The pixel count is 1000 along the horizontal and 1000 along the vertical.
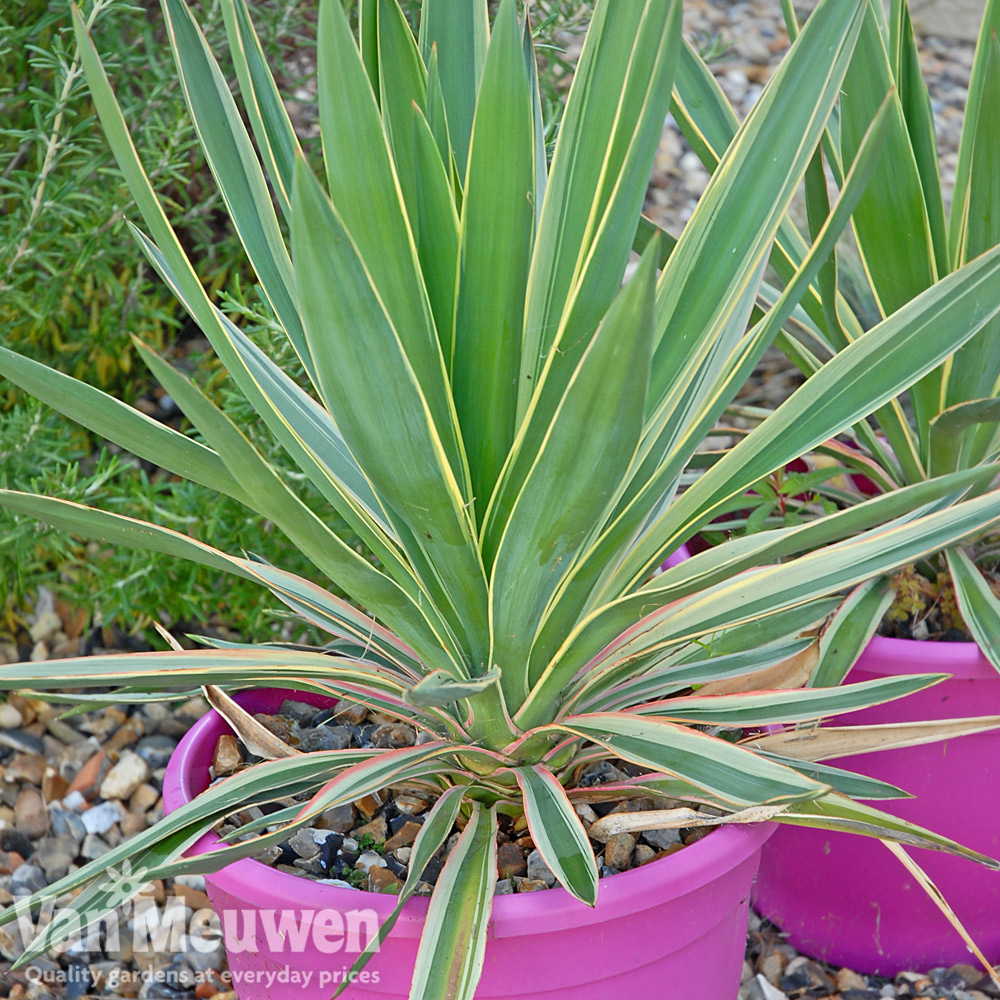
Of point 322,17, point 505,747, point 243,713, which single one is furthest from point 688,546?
point 322,17

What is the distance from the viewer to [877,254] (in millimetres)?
1282

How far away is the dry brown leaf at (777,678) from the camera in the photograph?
1084 millimetres

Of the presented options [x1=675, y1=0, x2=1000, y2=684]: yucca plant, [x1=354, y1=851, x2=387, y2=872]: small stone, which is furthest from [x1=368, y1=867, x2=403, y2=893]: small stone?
[x1=675, y1=0, x2=1000, y2=684]: yucca plant

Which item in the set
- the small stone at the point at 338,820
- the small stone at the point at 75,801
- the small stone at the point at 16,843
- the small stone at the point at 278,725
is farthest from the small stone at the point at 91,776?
the small stone at the point at 338,820

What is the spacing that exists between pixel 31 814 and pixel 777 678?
1131 mm

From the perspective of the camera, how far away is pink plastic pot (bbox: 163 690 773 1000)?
0.90 meters

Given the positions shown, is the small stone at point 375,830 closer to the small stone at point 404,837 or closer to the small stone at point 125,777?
the small stone at point 404,837

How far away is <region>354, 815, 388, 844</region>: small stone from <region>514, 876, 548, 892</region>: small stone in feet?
0.49

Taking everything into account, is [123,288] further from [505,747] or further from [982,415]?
[982,415]

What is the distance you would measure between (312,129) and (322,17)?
149cm

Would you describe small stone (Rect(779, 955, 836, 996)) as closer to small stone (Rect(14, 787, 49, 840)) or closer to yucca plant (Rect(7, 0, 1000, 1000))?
yucca plant (Rect(7, 0, 1000, 1000))

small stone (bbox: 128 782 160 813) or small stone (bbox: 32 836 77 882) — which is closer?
small stone (bbox: 32 836 77 882)

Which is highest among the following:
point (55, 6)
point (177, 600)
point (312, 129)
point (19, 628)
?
point (55, 6)

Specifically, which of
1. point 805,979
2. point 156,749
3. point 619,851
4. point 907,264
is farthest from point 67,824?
point 907,264
